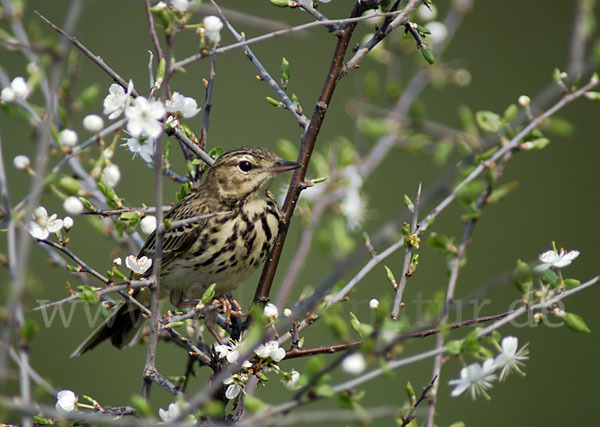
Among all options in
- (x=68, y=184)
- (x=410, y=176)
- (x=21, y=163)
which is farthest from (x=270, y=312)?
(x=410, y=176)

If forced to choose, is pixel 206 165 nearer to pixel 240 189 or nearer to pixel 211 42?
pixel 240 189

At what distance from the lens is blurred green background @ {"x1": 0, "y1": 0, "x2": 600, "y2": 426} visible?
6.41 metres

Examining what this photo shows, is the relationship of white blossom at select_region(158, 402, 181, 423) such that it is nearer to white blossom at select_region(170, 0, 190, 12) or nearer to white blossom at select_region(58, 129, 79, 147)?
white blossom at select_region(58, 129, 79, 147)

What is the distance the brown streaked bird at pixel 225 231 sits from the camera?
139 inches

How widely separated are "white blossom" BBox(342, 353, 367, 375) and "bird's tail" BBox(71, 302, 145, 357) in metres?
2.40

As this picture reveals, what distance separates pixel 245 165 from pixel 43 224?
1.47 meters

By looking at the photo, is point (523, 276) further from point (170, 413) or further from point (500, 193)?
point (170, 413)

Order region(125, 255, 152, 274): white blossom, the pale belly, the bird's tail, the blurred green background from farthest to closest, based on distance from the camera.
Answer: the blurred green background → the bird's tail → the pale belly → region(125, 255, 152, 274): white blossom

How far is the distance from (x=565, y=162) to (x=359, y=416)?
704cm

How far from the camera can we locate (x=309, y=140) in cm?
264

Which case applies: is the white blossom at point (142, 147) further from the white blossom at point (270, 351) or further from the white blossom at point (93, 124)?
the white blossom at point (270, 351)

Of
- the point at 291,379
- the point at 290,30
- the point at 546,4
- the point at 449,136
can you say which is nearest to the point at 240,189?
the point at 291,379

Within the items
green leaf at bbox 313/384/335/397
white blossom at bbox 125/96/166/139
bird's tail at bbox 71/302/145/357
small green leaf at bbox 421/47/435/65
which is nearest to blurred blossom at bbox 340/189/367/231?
small green leaf at bbox 421/47/435/65

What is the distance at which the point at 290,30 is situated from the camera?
1948 millimetres
